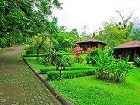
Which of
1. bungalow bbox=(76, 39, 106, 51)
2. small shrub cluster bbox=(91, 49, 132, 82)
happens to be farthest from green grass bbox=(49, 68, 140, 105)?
bungalow bbox=(76, 39, 106, 51)

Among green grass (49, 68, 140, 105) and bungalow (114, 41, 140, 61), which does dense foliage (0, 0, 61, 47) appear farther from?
green grass (49, 68, 140, 105)

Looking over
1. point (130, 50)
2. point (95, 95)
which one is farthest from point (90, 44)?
point (95, 95)

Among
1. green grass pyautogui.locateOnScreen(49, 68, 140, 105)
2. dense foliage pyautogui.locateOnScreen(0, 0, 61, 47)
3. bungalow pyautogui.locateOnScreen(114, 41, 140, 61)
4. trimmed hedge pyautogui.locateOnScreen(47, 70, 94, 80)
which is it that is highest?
dense foliage pyautogui.locateOnScreen(0, 0, 61, 47)

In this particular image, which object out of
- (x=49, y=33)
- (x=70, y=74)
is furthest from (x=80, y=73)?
(x=49, y=33)

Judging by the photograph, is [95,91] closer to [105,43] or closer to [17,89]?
[17,89]

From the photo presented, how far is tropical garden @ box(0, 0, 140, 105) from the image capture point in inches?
538

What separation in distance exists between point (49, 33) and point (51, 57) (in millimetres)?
5222

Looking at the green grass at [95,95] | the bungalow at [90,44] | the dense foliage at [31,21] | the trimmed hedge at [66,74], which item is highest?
the dense foliage at [31,21]

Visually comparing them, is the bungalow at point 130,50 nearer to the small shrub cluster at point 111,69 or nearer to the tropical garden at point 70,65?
the tropical garden at point 70,65

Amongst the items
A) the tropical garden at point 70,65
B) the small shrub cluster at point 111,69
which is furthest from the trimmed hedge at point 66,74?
the small shrub cluster at point 111,69

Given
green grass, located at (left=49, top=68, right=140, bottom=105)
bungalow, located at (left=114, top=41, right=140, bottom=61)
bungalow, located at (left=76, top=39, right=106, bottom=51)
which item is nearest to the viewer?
green grass, located at (left=49, top=68, right=140, bottom=105)

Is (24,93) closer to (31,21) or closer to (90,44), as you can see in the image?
(31,21)

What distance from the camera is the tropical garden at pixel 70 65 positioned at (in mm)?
13672

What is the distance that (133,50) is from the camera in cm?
3859
